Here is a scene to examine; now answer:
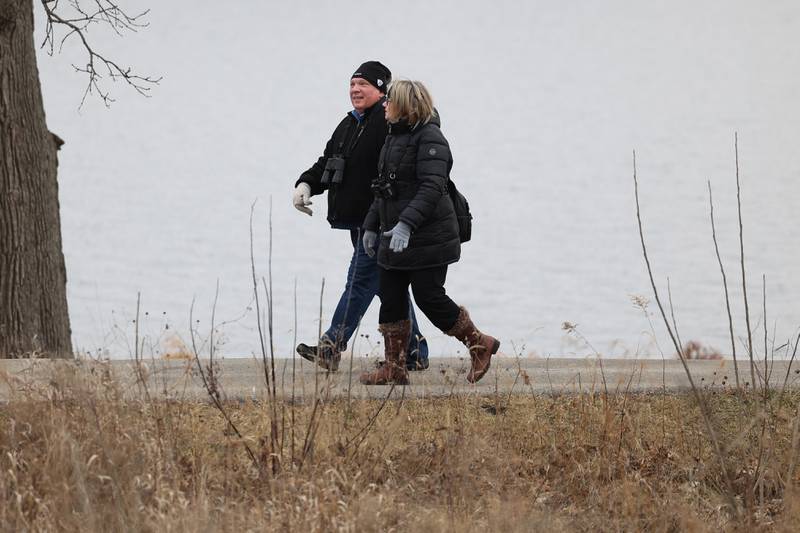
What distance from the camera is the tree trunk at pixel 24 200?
9.20 meters

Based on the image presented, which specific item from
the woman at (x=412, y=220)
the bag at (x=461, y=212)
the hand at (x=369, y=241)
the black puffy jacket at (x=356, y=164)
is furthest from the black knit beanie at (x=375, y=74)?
the hand at (x=369, y=241)

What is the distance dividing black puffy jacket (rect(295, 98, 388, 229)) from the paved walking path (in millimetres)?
1097

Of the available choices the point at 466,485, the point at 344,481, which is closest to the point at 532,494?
the point at 466,485

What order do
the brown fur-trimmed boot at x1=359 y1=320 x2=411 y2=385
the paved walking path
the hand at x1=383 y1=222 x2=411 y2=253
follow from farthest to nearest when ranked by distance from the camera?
the brown fur-trimmed boot at x1=359 y1=320 x2=411 y2=385, the hand at x1=383 y1=222 x2=411 y2=253, the paved walking path

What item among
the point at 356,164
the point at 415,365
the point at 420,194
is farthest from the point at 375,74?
the point at 415,365

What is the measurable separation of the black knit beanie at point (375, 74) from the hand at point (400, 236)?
1409 mm

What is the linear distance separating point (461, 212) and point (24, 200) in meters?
4.05

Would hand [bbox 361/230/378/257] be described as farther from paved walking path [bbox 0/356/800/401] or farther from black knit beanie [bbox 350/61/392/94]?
black knit beanie [bbox 350/61/392/94]

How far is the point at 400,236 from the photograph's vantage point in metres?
6.80

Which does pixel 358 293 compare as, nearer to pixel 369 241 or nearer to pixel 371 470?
pixel 369 241

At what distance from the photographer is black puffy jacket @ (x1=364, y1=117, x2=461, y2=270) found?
6871 millimetres

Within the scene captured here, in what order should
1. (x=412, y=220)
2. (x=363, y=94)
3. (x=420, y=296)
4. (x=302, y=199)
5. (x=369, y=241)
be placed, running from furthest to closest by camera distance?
(x=302, y=199) → (x=363, y=94) → (x=369, y=241) → (x=420, y=296) → (x=412, y=220)

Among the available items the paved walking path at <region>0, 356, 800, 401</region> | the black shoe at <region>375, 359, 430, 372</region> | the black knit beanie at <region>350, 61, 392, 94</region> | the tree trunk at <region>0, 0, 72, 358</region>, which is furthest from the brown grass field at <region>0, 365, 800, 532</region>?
the tree trunk at <region>0, 0, 72, 358</region>

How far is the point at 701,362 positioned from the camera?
396 inches
